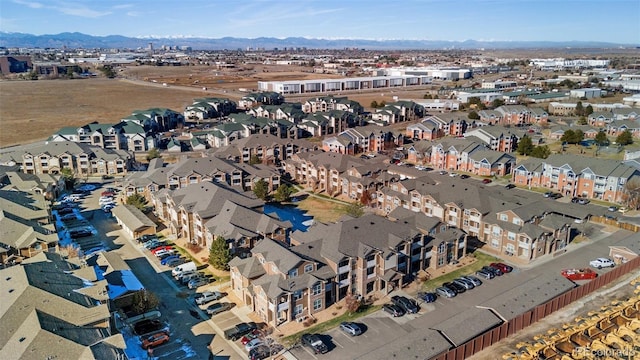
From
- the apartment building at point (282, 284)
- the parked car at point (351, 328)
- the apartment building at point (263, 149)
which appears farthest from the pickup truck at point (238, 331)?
the apartment building at point (263, 149)

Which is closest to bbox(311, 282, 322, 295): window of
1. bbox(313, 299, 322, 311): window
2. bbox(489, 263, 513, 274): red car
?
bbox(313, 299, 322, 311): window

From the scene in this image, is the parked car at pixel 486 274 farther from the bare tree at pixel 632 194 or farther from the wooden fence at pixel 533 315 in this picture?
the bare tree at pixel 632 194

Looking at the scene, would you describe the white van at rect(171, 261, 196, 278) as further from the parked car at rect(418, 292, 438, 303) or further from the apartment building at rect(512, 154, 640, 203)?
the apartment building at rect(512, 154, 640, 203)

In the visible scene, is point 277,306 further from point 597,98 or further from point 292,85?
point 597,98

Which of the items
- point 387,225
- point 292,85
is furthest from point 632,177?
point 292,85

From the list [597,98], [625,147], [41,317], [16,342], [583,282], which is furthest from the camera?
[597,98]
